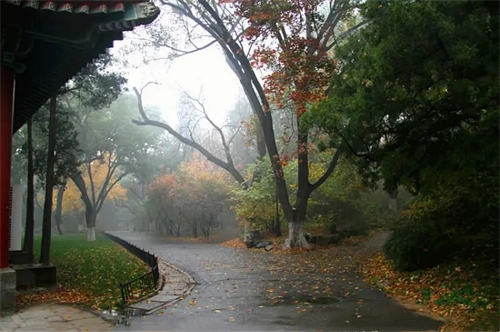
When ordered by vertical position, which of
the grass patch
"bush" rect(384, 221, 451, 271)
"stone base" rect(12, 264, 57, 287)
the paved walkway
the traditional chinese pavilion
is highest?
the traditional chinese pavilion

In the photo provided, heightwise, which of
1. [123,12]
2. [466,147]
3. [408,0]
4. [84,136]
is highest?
[84,136]

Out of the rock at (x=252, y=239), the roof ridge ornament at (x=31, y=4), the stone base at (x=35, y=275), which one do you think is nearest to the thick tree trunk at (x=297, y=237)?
the rock at (x=252, y=239)

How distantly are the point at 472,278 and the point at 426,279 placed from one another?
114cm

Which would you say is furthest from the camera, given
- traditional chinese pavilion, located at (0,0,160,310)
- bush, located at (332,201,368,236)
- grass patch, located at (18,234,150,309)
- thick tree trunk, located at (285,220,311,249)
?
bush, located at (332,201,368,236)

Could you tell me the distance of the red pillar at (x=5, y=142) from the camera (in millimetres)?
6895

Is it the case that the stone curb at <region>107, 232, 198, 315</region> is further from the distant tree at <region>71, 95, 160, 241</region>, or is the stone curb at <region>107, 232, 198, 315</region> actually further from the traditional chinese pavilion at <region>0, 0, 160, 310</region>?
the distant tree at <region>71, 95, 160, 241</region>

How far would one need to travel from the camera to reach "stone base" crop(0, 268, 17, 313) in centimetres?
697

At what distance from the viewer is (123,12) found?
18.8 feet

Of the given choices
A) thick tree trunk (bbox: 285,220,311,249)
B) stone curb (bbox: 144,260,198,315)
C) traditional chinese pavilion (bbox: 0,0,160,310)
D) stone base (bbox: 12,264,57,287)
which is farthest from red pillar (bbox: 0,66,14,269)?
thick tree trunk (bbox: 285,220,311,249)

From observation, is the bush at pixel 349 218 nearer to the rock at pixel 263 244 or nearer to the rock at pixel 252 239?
the rock at pixel 263 244

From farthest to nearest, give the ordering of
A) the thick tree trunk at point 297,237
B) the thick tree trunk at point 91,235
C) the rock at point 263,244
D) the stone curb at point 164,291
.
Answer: the thick tree trunk at point 91,235, the rock at point 263,244, the thick tree trunk at point 297,237, the stone curb at point 164,291

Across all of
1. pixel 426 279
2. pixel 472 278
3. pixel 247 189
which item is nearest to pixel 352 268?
pixel 426 279

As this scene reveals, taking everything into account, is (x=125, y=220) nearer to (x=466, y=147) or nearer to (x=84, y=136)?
(x=84, y=136)

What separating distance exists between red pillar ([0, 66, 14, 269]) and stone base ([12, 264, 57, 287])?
12.0 feet
